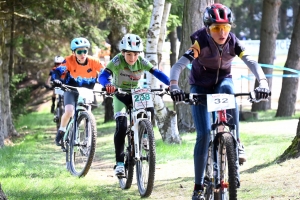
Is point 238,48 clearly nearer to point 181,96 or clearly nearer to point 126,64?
point 181,96

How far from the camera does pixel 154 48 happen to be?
13336mm

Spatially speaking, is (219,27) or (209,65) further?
(209,65)

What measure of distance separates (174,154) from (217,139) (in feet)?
19.3

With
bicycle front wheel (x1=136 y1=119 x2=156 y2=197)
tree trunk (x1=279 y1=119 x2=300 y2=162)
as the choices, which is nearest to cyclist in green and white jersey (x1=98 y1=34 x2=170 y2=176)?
bicycle front wheel (x1=136 y1=119 x2=156 y2=197)

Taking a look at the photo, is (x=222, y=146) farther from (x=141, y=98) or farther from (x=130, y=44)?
(x=130, y=44)

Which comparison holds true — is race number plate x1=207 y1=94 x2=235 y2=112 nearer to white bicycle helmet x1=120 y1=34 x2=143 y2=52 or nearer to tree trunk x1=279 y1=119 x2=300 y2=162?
white bicycle helmet x1=120 y1=34 x2=143 y2=52

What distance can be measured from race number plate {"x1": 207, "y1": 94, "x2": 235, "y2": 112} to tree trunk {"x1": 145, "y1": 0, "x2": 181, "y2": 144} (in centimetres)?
697

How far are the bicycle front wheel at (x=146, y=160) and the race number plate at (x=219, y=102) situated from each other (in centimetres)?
193

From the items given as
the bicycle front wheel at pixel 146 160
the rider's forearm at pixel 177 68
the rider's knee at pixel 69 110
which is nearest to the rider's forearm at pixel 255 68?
the rider's forearm at pixel 177 68

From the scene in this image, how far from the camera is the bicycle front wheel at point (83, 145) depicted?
9.96 meters

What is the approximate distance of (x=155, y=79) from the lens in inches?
538

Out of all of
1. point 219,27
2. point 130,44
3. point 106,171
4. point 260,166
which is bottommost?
point 106,171

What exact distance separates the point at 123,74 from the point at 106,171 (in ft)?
8.60

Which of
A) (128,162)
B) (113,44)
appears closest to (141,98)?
(128,162)
